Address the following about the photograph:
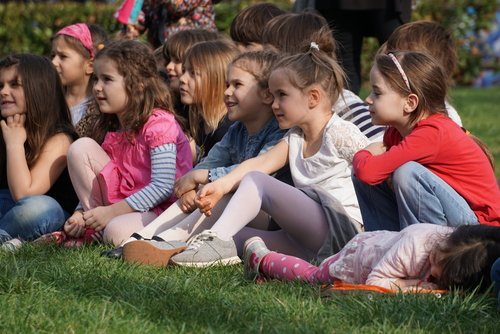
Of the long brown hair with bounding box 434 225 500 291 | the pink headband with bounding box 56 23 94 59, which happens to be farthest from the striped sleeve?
the long brown hair with bounding box 434 225 500 291

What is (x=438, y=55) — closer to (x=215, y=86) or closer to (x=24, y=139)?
(x=215, y=86)

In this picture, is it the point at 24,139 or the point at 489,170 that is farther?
the point at 24,139

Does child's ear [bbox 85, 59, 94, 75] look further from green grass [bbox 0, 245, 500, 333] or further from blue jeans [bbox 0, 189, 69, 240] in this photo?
green grass [bbox 0, 245, 500, 333]

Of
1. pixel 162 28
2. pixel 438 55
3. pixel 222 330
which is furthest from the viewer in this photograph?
pixel 162 28

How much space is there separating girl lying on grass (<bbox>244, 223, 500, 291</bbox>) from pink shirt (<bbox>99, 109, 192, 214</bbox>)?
157cm

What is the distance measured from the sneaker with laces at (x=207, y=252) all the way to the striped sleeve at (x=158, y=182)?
2.67 feet

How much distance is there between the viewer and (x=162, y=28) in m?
8.57

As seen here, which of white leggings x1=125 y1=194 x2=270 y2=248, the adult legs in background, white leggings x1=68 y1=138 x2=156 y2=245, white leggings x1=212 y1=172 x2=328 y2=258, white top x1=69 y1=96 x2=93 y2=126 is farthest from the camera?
the adult legs in background

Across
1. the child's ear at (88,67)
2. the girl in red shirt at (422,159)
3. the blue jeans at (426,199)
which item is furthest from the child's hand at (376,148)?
the child's ear at (88,67)

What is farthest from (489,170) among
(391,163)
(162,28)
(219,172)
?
(162,28)

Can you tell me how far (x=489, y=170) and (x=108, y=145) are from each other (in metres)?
2.32

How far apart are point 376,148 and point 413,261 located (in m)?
1.02

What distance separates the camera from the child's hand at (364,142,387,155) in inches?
203

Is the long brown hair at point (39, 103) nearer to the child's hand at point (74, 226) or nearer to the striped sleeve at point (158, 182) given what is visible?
the child's hand at point (74, 226)
